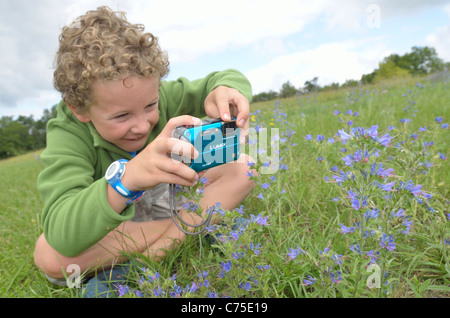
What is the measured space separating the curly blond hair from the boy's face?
0.05 meters

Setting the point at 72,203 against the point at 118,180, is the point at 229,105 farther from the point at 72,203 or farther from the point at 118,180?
the point at 72,203

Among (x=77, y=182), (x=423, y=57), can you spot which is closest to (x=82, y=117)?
(x=77, y=182)

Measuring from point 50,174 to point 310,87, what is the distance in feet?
30.3

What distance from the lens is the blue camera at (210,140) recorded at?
5.29 ft

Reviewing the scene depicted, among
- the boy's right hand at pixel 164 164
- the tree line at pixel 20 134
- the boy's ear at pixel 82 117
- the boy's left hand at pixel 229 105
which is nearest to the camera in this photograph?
the boy's right hand at pixel 164 164

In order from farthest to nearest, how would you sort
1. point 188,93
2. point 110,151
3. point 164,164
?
1. point 188,93
2. point 110,151
3. point 164,164

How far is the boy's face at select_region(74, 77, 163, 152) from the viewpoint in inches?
77.6

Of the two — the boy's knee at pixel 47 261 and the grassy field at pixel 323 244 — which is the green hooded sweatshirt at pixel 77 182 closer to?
the boy's knee at pixel 47 261

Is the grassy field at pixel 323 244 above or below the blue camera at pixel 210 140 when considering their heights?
below

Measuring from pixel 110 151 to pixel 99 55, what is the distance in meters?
0.66

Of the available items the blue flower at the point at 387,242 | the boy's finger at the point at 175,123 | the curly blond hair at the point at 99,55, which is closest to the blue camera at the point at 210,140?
the boy's finger at the point at 175,123

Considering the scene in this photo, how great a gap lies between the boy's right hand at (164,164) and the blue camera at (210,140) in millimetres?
39

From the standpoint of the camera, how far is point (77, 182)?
1.95 meters
